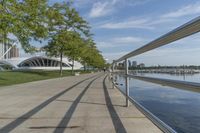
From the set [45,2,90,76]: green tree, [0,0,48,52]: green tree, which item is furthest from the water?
[45,2,90,76]: green tree

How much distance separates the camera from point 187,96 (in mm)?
5414

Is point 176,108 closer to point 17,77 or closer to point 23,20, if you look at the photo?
point 23,20

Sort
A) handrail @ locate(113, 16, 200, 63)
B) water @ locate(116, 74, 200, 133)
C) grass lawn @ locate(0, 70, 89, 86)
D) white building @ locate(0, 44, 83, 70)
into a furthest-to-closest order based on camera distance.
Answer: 1. white building @ locate(0, 44, 83, 70)
2. grass lawn @ locate(0, 70, 89, 86)
3. water @ locate(116, 74, 200, 133)
4. handrail @ locate(113, 16, 200, 63)

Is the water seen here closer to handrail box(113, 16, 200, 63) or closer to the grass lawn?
handrail box(113, 16, 200, 63)

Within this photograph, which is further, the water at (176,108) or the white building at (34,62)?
the white building at (34,62)

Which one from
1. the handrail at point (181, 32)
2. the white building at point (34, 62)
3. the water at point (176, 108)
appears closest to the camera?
the handrail at point (181, 32)

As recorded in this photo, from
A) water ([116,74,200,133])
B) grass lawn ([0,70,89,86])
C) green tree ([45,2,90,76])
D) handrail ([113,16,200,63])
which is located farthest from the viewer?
green tree ([45,2,90,76])

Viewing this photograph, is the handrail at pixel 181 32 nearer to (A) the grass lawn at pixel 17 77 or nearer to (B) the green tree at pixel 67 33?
(A) the grass lawn at pixel 17 77

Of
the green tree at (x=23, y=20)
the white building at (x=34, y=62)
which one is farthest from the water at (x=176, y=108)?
the white building at (x=34, y=62)

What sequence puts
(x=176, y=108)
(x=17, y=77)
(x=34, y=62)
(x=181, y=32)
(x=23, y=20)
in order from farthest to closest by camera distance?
1. (x=34, y=62)
2. (x=17, y=77)
3. (x=23, y=20)
4. (x=176, y=108)
5. (x=181, y=32)

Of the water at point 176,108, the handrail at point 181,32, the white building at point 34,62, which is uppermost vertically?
the white building at point 34,62

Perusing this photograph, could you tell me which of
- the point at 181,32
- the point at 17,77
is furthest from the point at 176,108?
the point at 17,77

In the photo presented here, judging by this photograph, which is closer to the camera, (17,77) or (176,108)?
(176,108)

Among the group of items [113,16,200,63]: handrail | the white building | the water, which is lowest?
the water
